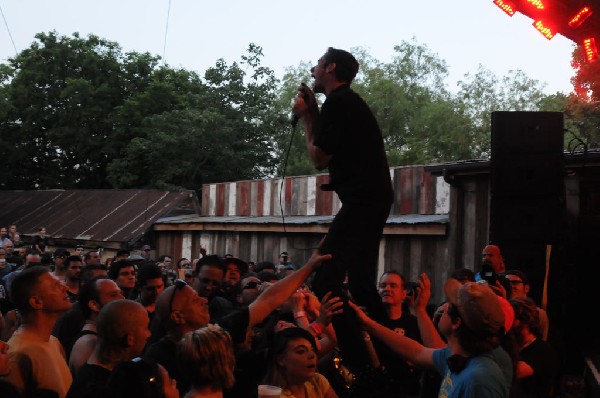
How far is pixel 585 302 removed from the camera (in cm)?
1205

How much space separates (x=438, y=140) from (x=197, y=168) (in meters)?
13.8

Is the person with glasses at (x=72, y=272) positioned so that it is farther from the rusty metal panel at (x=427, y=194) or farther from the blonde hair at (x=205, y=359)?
the rusty metal panel at (x=427, y=194)

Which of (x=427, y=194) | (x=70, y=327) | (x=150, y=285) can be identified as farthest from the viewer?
(x=427, y=194)

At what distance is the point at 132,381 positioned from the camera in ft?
11.2

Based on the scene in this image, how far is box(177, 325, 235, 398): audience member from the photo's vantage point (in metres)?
4.15

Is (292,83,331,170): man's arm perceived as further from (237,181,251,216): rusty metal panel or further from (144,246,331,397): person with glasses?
(237,181,251,216): rusty metal panel

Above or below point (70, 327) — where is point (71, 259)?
above

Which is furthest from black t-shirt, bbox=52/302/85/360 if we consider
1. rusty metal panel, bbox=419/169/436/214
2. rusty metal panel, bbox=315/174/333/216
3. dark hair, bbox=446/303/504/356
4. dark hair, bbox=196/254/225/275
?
rusty metal panel, bbox=315/174/333/216

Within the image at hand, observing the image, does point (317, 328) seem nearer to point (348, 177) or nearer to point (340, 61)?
point (348, 177)

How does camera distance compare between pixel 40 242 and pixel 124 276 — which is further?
pixel 40 242

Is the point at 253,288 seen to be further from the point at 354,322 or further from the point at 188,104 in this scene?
the point at 188,104

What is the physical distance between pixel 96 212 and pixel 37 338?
30.4 meters

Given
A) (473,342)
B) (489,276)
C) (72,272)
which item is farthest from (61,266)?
(473,342)

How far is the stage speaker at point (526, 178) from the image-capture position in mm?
10242
